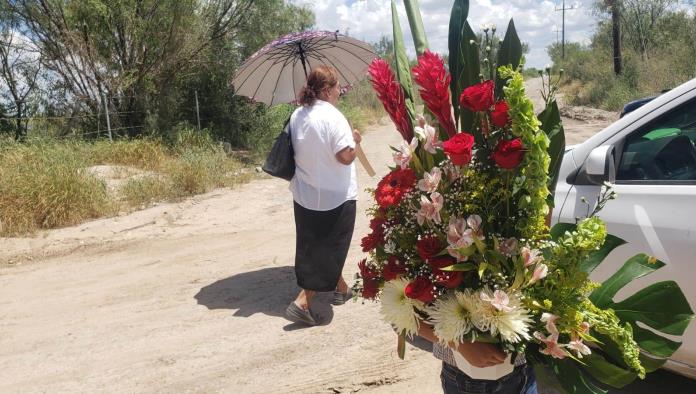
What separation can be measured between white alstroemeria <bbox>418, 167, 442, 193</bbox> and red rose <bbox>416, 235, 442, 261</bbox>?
0.14m

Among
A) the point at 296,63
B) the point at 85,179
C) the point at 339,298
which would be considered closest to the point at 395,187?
the point at 339,298

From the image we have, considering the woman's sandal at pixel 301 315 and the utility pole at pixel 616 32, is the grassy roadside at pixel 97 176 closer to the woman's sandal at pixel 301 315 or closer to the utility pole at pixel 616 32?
the woman's sandal at pixel 301 315

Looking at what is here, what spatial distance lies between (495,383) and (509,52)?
1.04 metres

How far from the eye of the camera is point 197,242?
753cm

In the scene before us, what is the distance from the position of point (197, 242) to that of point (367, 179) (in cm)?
492

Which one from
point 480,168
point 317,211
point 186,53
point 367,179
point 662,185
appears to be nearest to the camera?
point 480,168

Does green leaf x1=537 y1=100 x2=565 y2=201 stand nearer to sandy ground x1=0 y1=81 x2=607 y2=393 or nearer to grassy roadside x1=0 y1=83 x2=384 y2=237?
sandy ground x1=0 y1=81 x2=607 y2=393

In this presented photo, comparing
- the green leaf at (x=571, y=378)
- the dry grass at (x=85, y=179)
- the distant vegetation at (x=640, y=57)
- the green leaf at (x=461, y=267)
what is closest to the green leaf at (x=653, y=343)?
the green leaf at (x=571, y=378)

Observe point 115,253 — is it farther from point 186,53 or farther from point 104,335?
point 186,53

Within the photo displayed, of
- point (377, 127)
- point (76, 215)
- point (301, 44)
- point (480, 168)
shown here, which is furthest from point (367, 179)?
point (377, 127)

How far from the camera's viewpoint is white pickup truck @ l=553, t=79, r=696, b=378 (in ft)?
8.57

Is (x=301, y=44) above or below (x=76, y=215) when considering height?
above

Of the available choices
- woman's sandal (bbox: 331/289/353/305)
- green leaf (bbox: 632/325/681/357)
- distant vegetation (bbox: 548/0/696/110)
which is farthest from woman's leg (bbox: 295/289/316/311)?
distant vegetation (bbox: 548/0/696/110)

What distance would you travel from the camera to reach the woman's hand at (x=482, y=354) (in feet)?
5.55
